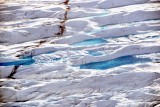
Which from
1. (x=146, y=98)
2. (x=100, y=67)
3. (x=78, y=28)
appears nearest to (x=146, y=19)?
(x=78, y=28)

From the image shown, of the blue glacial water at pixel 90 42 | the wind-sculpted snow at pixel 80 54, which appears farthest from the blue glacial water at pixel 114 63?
the blue glacial water at pixel 90 42

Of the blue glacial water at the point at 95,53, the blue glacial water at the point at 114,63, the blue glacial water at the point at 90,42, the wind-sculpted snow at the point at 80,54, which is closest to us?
the wind-sculpted snow at the point at 80,54

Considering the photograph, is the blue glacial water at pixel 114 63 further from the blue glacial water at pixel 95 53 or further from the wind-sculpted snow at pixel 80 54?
the blue glacial water at pixel 95 53

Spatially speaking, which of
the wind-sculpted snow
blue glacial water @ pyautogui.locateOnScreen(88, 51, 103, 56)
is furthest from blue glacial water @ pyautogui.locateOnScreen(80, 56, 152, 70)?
blue glacial water @ pyautogui.locateOnScreen(88, 51, 103, 56)

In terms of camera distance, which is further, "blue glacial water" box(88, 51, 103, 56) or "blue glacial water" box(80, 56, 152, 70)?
"blue glacial water" box(88, 51, 103, 56)

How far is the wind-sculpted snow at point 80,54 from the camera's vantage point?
2572 mm

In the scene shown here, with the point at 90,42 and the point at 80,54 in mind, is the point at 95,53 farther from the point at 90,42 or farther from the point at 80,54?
the point at 90,42

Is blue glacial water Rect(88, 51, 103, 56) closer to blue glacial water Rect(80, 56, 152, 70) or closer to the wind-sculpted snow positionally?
the wind-sculpted snow

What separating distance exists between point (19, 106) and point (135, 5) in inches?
111

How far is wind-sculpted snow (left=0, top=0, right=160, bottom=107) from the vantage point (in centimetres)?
257

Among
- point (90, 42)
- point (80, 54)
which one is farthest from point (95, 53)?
point (90, 42)

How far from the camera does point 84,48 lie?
3.44 meters

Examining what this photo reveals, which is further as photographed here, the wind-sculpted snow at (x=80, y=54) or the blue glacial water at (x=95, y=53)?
the blue glacial water at (x=95, y=53)

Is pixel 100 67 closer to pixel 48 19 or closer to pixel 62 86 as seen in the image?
pixel 62 86
